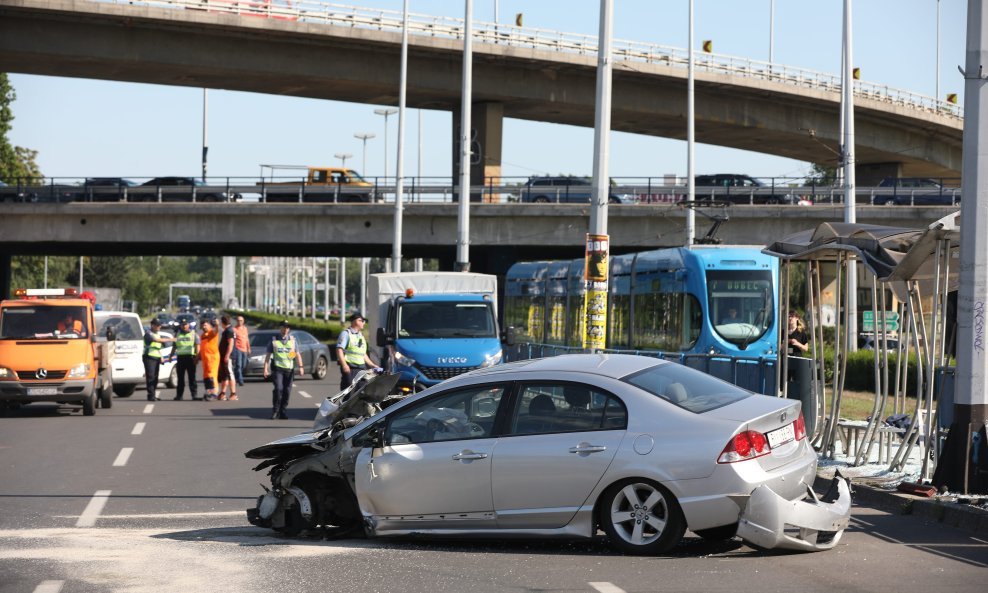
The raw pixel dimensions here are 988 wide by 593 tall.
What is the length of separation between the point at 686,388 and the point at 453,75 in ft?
153

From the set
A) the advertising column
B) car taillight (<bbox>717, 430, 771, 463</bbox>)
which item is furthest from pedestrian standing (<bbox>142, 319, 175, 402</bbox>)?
car taillight (<bbox>717, 430, 771, 463</bbox>)

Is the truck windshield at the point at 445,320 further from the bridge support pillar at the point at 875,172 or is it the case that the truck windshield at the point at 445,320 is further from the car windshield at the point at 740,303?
the bridge support pillar at the point at 875,172

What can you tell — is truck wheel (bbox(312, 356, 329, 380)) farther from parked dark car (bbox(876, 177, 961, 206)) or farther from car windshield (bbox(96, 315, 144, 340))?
parked dark car (bbox(876, 177, 961, 206))

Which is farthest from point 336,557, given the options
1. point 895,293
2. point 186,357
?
point 186,357

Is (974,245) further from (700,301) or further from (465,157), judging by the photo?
(465,157)

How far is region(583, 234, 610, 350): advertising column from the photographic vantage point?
17.0 m

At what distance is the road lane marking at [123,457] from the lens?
53.1 feet

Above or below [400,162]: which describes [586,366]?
below

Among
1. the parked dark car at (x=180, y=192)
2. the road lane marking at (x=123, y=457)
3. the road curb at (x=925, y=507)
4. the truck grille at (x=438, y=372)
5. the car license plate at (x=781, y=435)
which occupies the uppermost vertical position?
the parked dark car at (x=180, y=192)

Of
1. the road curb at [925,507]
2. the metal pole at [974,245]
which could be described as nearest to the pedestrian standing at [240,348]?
the road curb at [925,507]

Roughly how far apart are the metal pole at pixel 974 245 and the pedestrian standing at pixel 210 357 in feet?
64.2

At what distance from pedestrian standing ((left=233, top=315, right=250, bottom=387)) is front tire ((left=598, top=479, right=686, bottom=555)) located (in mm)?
21660

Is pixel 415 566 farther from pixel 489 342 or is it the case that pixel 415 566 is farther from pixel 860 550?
pixel 489 342

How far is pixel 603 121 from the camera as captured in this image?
1900cm
